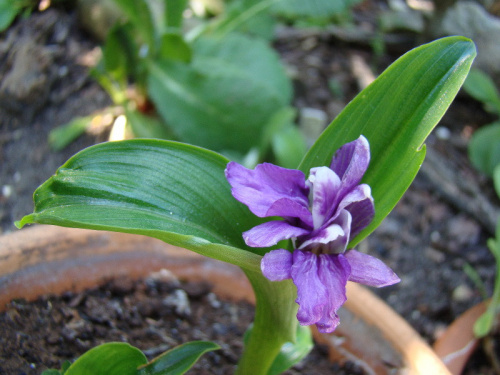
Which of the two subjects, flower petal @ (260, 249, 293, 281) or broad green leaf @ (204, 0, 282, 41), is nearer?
flower petal @ (260, 249, 293, 281)

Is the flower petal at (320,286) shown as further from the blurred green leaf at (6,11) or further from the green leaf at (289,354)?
the blurred green leaf at (6,11)

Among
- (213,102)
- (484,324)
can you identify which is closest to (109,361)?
(484,324)

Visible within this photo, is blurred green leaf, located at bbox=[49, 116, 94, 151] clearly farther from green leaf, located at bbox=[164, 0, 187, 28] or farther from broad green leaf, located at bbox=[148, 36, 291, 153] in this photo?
green leaf, located at bbox=[164, 0, 187, 28]

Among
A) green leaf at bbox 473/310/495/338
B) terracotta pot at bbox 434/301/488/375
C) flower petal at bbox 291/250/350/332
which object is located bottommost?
terracotta pot at bbox 434/301/488/375

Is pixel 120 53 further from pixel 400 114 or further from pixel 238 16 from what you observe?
pixel 400 114

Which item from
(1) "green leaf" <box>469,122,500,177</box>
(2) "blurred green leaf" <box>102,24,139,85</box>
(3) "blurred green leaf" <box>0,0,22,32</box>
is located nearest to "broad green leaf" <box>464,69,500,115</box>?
(1) "green leaf" <box>469,122,500,177</box>

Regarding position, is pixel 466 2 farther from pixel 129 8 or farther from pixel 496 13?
pixel 129 8

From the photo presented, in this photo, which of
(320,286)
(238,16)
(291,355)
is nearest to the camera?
(320,286)
